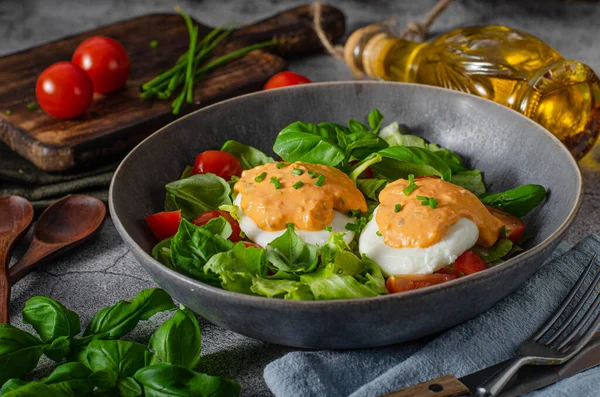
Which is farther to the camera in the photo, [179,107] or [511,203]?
[179,107]

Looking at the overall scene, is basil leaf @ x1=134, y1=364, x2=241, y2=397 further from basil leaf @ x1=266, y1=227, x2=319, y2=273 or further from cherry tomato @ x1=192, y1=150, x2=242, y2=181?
cherry tomato @ x1=192, y1=150, x2=242, y2=181

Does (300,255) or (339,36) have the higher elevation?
(300,255)

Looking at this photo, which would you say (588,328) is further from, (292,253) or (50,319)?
(50,319)

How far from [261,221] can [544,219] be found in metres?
0.85

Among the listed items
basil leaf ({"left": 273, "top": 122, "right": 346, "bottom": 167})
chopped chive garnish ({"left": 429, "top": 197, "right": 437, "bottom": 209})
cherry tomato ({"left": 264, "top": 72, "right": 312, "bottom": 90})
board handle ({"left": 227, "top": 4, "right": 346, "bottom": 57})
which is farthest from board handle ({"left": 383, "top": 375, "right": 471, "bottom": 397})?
board handle ({"left": 227, "top": 4, "right": 346, "bottom": 57})

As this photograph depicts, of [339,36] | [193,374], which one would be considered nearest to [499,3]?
[339,36]

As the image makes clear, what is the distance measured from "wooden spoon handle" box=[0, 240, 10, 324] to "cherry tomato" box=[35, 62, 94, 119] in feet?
2.82

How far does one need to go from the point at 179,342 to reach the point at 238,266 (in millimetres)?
252

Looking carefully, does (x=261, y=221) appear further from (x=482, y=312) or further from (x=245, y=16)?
(x=245, y=16)

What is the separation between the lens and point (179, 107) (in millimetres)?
3285

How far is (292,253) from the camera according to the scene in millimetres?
1996

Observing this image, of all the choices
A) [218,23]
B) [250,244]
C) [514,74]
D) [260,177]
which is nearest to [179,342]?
[250,244]

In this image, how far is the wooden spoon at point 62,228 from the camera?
2451mm

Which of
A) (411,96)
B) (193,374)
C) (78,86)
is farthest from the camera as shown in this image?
(78,86)
